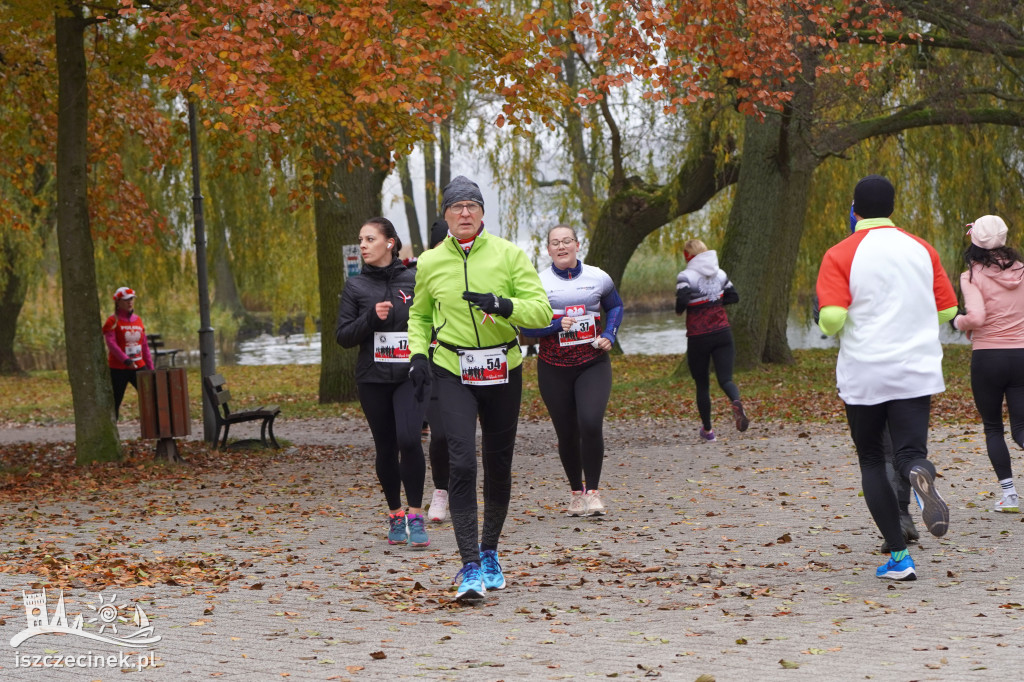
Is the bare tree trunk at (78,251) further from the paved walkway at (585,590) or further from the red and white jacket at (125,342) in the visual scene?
the red and white jacket at (125,342)

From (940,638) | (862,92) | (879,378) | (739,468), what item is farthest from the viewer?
(862,92)

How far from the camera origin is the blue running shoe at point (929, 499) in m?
5.78

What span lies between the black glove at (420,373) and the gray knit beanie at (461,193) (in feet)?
2.48

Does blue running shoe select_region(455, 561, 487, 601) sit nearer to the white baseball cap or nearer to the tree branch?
the white baseball cap

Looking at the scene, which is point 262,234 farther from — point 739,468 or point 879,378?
point 879,378

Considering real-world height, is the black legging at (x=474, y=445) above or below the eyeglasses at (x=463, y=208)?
→ below

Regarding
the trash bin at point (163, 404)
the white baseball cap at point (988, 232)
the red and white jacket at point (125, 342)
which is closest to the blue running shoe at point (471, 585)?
the white baseball cap at point (988, 232)

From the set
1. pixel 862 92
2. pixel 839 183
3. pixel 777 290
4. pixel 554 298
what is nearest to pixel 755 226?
pixel 777 290

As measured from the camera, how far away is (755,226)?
2052 centimetres

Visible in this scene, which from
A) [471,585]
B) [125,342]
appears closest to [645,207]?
[125,342]

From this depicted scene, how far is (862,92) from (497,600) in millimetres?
14670

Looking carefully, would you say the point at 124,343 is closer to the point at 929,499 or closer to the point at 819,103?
the point at 819,103

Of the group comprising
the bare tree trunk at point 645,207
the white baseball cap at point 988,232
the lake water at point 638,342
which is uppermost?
the bare tree trunk at point 645,207

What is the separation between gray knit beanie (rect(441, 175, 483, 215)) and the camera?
240 inches
